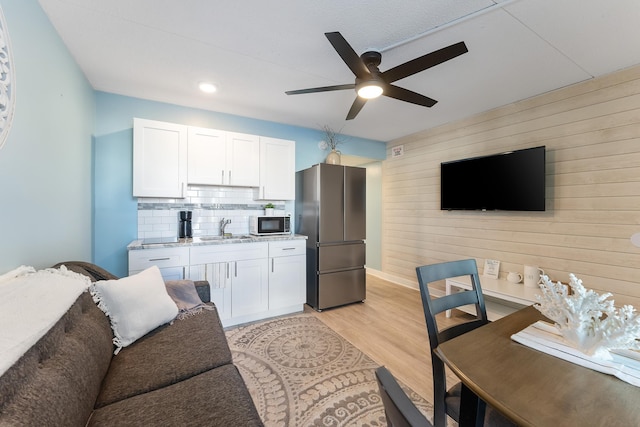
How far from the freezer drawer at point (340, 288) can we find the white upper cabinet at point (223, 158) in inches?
61.4

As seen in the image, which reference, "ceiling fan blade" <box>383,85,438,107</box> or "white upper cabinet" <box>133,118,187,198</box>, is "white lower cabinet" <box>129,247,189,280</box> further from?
"ceiling fan blade" <box>383,85,438,107</box>

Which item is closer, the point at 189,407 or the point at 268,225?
the point at 189,407

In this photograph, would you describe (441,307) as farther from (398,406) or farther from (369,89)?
(369,89)

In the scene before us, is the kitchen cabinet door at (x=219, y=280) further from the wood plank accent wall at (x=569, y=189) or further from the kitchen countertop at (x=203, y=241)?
the wood plank accent wall at (x=569, y=189)

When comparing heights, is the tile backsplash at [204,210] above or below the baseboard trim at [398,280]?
above

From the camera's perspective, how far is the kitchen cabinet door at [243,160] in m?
3.12

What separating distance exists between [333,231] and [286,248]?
666mm

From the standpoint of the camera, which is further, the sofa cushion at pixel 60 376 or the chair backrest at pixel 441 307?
the chair backrest at pixel 441 307

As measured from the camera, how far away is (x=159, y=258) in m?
2.50

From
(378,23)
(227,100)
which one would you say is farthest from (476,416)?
(227,100)

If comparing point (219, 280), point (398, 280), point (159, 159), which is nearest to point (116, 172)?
point (159, 159)

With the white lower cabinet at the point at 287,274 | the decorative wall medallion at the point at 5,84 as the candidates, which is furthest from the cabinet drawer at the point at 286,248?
the decorative wall medallion at the point at 5,84

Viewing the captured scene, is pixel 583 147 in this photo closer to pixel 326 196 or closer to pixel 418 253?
pixel 418 253

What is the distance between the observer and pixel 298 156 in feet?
12.7
